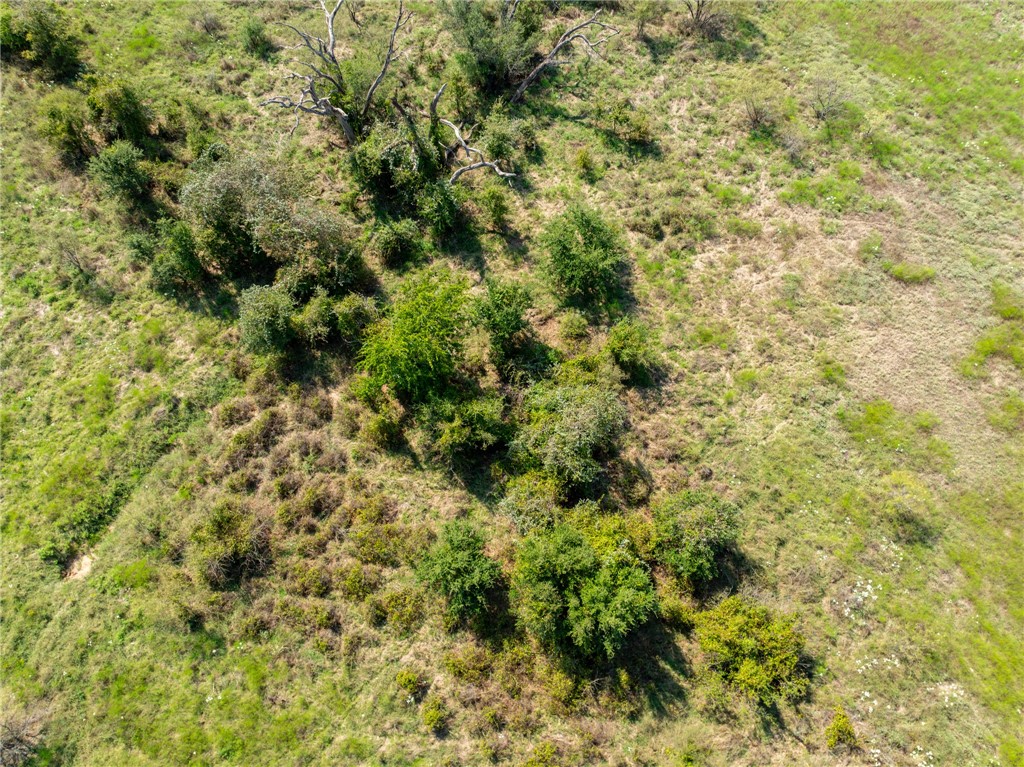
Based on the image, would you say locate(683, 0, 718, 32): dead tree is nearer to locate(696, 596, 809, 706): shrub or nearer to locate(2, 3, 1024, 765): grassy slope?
locate(2, 3, 1024, 765): grassy slope

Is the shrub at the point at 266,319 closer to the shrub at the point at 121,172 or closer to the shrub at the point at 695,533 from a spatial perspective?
the shrub at the point at 121,172

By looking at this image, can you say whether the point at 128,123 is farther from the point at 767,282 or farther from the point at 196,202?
the point at 767,282

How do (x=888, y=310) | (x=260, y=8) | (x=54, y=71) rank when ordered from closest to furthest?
(x=888, y=310) < (x=54, y=71) < (x=260, y=8)

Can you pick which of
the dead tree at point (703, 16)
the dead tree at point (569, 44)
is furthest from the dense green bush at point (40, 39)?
the dead tree at point (703, 16)

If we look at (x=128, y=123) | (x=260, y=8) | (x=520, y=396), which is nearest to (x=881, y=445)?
(x=520, y=396)

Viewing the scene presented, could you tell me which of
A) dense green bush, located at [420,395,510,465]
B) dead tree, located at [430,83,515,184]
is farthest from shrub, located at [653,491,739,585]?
dead tree, located at [430,83,515,184]

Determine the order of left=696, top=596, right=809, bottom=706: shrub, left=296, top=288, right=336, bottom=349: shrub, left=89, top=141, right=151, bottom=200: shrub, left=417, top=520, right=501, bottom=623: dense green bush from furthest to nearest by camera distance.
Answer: left=89, top=141, right=151, bottom=200: shrub < left=296, top=288, right=336, bottom=349: shrub < left=417, top=520, right=501, bottom=623: dense green bush < left=696, top=596, right=809, bottom=706: shrub
